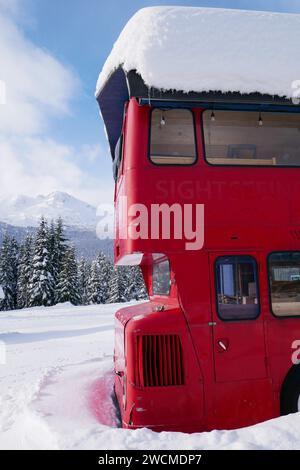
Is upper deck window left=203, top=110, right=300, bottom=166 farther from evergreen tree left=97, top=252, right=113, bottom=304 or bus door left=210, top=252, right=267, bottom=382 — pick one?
evergreen tree left=97, top=252, right=113, bottom=304

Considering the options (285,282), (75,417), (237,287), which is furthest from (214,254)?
(75,417)

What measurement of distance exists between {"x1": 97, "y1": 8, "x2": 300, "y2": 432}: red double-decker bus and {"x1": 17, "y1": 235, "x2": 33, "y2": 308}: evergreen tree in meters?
41.8

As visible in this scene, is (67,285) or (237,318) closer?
(237,318)

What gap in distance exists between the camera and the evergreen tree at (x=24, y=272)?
4538cm

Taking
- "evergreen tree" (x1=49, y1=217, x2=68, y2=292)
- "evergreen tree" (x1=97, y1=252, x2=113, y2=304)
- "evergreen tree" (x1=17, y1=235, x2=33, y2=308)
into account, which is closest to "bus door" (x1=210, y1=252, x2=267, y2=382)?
"evergreen tree" (x1=49, y1=217, x2=68, y2=292)

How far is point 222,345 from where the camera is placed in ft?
14.5

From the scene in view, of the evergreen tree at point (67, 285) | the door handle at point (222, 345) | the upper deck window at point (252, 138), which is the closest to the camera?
the door handle at point (222, 345)

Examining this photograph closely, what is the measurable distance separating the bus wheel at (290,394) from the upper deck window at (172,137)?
2840 millimetres

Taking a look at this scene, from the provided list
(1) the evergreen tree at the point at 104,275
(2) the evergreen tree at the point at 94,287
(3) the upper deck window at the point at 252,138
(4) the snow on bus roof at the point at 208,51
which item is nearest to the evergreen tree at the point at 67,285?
(2) the evergreen tree at the point at 94,287

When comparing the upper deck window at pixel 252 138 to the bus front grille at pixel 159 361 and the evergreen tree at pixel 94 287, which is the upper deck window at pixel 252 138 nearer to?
the bus front grille at pixel 159 361

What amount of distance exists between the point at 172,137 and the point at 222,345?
260 cm

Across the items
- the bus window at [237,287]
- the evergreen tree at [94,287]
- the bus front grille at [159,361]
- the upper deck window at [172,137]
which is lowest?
the evergreen tree at [94,287]

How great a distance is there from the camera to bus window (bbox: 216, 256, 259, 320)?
456cm

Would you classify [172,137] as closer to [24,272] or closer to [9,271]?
[24,272]
